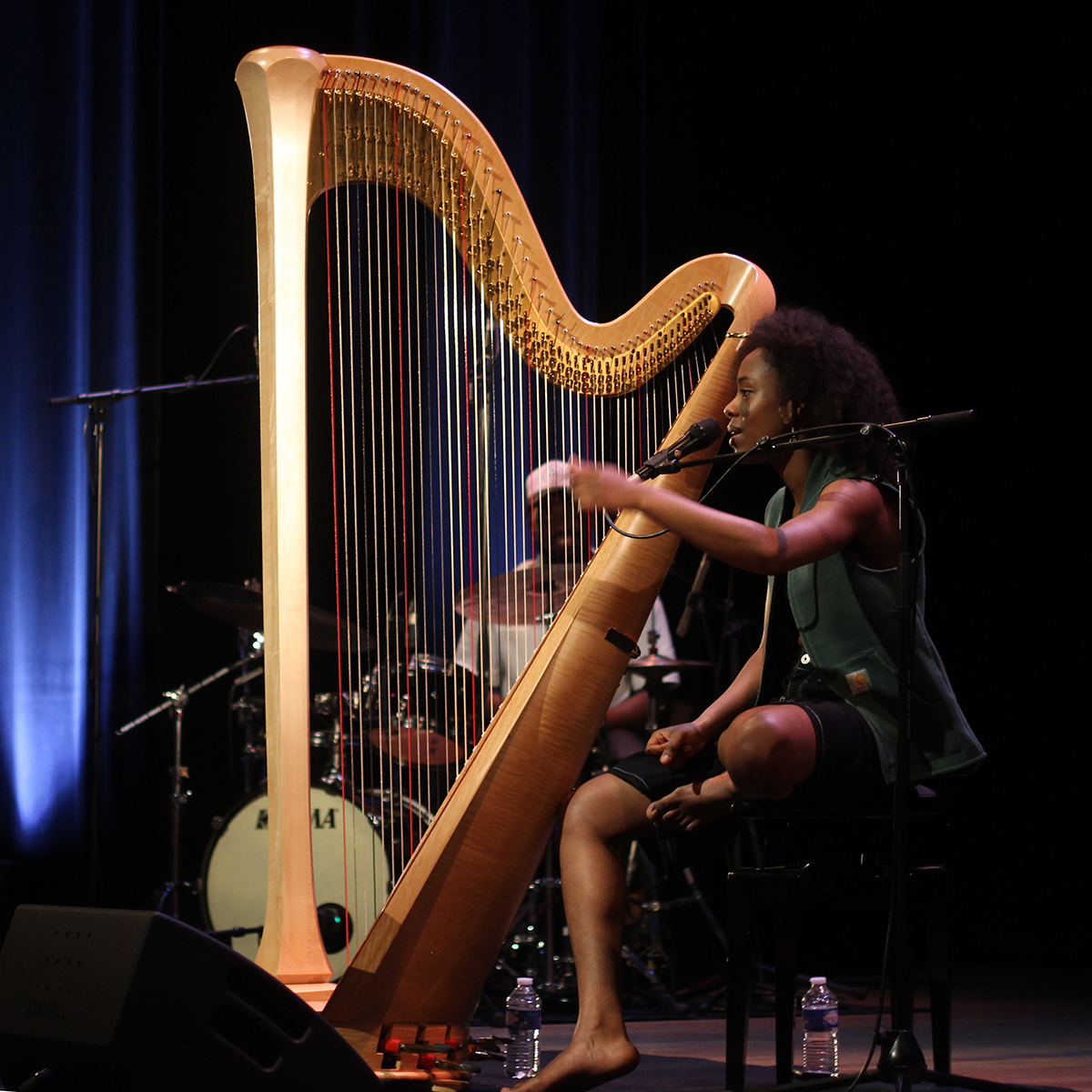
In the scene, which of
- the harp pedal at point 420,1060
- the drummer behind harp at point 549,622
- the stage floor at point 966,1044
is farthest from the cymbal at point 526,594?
the harp pedal at point 420,1060

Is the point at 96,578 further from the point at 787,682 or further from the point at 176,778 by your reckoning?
the point at 787,682

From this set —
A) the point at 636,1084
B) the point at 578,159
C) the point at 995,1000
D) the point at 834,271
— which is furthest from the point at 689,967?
the point at 578,159

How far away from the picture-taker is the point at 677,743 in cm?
221

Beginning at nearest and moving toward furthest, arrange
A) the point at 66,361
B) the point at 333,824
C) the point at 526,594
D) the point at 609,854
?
the point at 609,854, the point at 526,594, the point at 333,824, the point at 66,361

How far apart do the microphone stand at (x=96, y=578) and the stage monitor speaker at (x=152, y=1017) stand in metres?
2.09

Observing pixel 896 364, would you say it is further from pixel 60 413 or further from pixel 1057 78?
pixel 60 413

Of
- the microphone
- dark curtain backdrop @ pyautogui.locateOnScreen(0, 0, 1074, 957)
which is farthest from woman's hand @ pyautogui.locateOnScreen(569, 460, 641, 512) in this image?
dark curtain backdrop @ pyautogui.locateOnScreen(0, 0, 1074, 957)

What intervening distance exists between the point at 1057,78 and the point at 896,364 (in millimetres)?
1034

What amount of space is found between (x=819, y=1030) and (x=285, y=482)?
156 centimetres

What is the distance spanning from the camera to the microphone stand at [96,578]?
3.74 m

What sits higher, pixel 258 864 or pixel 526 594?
pixel 526 594

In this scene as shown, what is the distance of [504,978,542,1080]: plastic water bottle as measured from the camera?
255 centimetres

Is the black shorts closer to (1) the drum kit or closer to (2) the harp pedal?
(2) the harp pedal

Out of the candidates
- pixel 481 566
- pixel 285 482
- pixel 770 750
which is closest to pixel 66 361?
pixel 481 566
